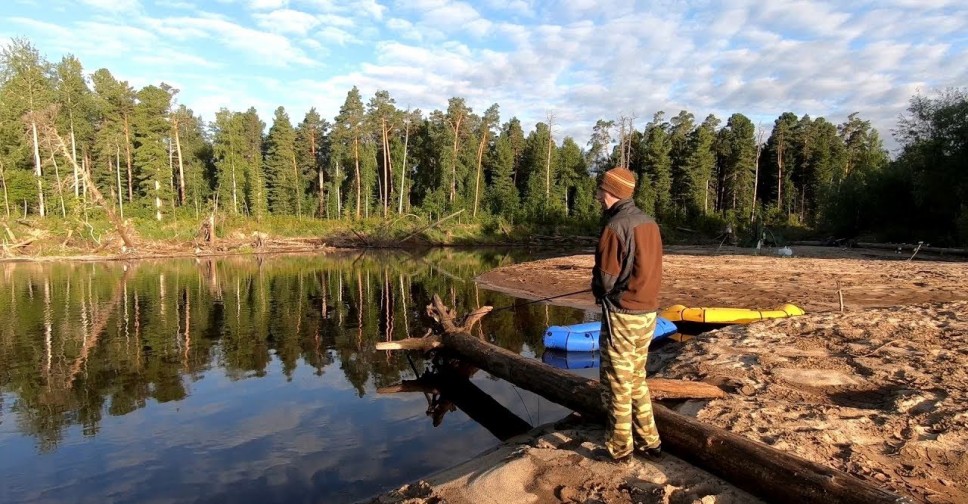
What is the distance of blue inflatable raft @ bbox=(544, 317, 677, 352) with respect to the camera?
35.0 feet

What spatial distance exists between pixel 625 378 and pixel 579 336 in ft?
20.1

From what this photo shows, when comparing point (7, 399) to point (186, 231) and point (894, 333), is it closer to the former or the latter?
point (894, 333)

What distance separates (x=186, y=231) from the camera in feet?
144

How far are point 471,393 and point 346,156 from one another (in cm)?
5759

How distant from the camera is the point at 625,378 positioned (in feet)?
15.2

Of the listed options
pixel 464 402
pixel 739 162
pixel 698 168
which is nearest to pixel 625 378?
pixel 464 402

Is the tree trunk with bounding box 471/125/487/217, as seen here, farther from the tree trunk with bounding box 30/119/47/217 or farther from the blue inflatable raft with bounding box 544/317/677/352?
the blue inflatable raft with bounding box 544/317/677/352

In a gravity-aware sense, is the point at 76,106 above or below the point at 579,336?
above

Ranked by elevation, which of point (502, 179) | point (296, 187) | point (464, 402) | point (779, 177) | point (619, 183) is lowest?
point (464, 402)

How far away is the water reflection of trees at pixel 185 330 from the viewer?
936 cm

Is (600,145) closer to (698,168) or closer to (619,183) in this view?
(698,168)

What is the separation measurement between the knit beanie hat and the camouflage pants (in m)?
0.97

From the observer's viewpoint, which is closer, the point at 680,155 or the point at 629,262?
the point at 629,262

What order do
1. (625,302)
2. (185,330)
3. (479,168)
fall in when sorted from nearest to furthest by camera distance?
(625,302) < (185,330) < (479,168)
